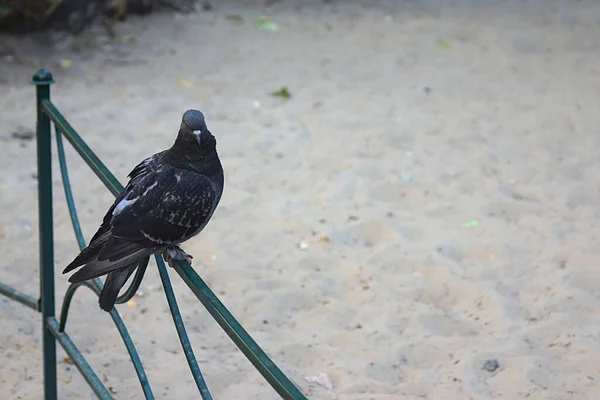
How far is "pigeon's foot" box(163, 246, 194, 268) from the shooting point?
1927 millimetres

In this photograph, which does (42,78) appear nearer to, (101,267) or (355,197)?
(101,267)

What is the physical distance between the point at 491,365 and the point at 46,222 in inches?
69.5

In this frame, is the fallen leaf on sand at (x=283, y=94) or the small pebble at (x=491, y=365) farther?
the fallen leaf on sand at (x=283, y=94)

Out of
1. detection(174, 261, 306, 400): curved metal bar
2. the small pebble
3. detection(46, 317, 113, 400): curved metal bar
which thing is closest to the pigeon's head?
detection(174, 261, 306, 400): curved metal bar

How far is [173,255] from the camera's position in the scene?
197cm

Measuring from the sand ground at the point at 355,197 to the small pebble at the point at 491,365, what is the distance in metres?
0.03

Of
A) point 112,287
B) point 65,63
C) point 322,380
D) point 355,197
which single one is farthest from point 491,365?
point 65,63

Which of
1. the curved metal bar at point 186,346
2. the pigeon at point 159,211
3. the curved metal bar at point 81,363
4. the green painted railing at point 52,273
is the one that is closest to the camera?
the curved metal bar at point 186,346

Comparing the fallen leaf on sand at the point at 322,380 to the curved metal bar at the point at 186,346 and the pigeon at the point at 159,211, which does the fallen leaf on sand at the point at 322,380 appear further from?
the curved metal bar at the point at 186,346

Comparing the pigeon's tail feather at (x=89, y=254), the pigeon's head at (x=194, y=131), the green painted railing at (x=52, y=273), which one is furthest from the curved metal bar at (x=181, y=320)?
the pigeon's head at (x=194, y=131)

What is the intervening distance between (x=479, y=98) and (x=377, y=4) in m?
2.55

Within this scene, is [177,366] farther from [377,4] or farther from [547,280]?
[377,4]

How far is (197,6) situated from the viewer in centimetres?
742

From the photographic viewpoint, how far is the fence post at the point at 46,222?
240 centimetres
